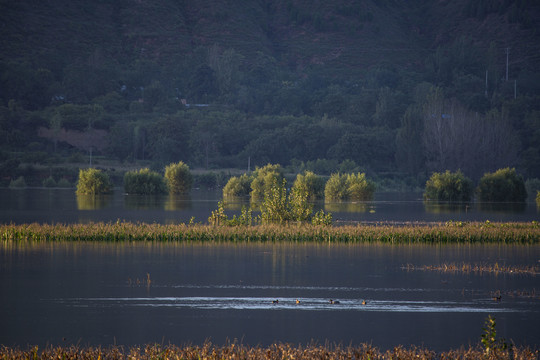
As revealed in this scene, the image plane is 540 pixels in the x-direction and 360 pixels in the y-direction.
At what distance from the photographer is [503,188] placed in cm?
7056

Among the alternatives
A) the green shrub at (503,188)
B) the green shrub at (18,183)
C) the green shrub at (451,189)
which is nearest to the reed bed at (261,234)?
the green shrub at (503,188)

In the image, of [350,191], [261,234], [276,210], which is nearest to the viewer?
[261,234]

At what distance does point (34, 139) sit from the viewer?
123 metres

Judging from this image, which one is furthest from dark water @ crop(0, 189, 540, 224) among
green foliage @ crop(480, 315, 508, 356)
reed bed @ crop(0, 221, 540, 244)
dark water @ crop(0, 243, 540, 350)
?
green foliage @ crop(480, 315, 508, 356)

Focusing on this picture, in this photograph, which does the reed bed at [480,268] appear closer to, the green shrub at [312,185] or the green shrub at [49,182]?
the green shrub at [312,185]

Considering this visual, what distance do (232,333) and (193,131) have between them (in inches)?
4049

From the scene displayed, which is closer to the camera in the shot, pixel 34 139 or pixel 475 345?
pixel 475 345

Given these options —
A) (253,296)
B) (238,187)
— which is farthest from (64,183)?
(253,296)

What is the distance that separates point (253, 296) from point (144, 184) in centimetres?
5760

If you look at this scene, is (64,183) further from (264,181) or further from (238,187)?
(264,181)

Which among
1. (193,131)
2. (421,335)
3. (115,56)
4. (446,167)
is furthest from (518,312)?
(115,56)

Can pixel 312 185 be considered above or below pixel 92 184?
below

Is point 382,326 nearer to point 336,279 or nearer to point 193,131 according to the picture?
point 336,279

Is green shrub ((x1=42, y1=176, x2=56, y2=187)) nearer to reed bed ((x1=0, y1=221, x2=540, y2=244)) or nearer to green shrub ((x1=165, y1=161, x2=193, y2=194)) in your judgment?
green shrub ((x1=165, y1=161, x2=193, y2=194))
